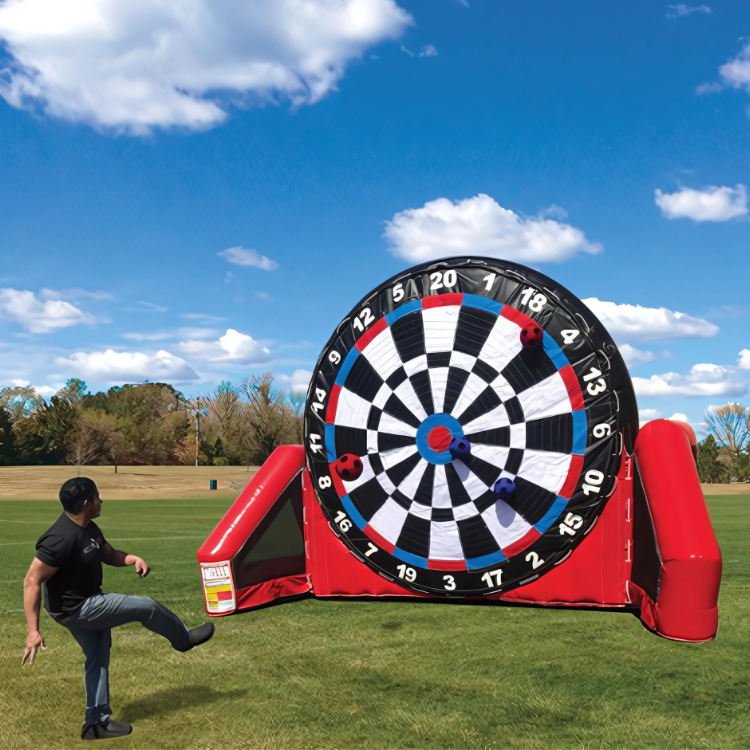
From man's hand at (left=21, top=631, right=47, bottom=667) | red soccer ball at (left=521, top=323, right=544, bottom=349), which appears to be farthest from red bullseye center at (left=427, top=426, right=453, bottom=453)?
man's hand at (left=21, top=631, right=47, bottom=667)

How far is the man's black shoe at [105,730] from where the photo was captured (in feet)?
13.9

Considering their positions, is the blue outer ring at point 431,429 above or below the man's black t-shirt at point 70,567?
above

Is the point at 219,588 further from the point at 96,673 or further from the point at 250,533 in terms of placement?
the point at 96,673

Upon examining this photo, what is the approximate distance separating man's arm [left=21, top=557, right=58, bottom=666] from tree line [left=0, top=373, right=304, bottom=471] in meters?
45.2

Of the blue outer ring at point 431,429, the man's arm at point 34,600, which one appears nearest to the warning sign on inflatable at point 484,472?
the blue outer ring at point 431,429

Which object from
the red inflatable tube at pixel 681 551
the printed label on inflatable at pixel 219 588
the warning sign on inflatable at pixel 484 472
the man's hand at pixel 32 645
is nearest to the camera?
the man's hand at pixel 32 645

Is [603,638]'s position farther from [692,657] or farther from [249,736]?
[249,736]

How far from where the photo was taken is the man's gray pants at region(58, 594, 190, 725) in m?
4.35

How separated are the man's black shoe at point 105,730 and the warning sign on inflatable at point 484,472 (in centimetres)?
170

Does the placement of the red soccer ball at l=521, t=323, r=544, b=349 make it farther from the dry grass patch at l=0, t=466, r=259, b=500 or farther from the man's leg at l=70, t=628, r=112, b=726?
the dry grass patch at l=0, t=466, r=259, b=500

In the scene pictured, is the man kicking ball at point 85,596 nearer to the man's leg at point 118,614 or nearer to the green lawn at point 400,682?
the man's leg at point 118,614

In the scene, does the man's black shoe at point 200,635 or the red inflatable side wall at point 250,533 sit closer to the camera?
the man's black shoe at point 200,635

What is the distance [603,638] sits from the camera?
6.09 m

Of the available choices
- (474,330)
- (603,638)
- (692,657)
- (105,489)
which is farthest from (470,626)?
(105,489)
